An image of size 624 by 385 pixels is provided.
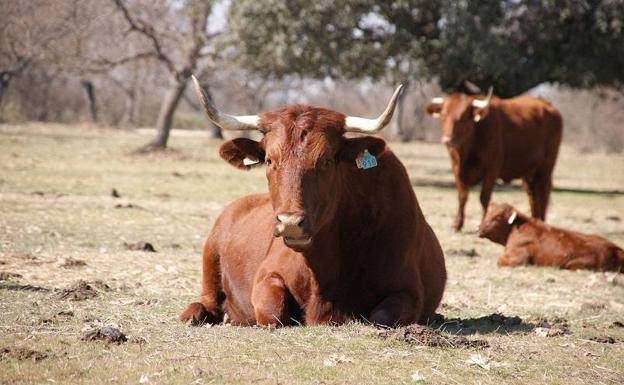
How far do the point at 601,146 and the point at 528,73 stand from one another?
32540 millimetres

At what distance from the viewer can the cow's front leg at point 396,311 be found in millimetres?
6527

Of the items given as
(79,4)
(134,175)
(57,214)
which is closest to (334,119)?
(57,214)

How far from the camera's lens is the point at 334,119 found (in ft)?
22.4

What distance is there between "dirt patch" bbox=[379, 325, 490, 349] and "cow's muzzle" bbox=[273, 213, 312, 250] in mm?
794

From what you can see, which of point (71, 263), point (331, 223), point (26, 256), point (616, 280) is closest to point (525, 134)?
point (616, 280)

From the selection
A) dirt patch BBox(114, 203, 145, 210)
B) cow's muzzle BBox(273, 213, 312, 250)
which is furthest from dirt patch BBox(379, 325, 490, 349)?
dirt patch BBox(114, 203, 145, 210)

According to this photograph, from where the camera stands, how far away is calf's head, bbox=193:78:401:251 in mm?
6277

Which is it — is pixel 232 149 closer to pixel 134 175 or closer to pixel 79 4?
pixel 134 175

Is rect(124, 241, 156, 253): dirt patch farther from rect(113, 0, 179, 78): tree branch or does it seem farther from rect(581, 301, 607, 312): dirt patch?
rect(113, 0, 179, 78): tree branch

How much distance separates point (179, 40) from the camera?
33031 mm

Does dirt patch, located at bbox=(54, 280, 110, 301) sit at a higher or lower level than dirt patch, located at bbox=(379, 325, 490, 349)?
lower

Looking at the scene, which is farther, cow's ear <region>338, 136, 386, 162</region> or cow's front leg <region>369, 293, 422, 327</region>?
cow's ear <region>338, 136, 386, 162</region>

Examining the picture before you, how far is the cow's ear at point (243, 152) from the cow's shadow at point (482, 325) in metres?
1.83

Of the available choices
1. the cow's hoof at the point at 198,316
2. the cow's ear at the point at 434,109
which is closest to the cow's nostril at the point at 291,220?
the cow's hoof at the point at 198,316
